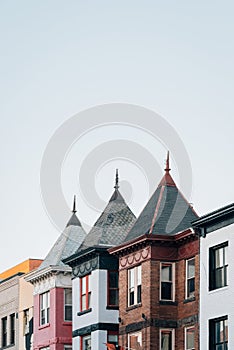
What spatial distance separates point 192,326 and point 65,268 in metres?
13.6

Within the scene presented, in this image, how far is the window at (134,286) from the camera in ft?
157

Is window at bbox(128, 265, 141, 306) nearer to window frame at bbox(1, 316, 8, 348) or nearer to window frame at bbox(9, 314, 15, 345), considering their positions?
window frame at bbox(9, 314, 15, 345)

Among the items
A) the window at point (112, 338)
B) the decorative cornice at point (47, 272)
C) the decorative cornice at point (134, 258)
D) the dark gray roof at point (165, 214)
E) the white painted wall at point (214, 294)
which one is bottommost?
the window at point (112, 338)

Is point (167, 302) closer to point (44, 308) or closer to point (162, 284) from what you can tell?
point (162, 284)

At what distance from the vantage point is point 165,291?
4697cm

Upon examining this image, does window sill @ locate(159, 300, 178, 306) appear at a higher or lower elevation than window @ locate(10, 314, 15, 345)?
lower

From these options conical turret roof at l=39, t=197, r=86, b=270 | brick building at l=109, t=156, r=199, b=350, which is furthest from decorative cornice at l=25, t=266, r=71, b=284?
brick building at l=109, t=156, r=199, b=350

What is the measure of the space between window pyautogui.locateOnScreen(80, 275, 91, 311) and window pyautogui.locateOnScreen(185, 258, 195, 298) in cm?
789

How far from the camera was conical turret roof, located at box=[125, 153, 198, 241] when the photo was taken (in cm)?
4788

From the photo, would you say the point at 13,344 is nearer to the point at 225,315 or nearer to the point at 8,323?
the point at 8,323

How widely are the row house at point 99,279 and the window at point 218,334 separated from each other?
8940 millimetres

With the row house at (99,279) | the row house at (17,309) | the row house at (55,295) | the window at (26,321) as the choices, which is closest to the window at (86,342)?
the row house at (99,279)

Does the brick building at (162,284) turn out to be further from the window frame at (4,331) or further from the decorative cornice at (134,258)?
the window frame at (4,331)

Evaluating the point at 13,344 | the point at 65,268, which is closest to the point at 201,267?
the point at 65,268
